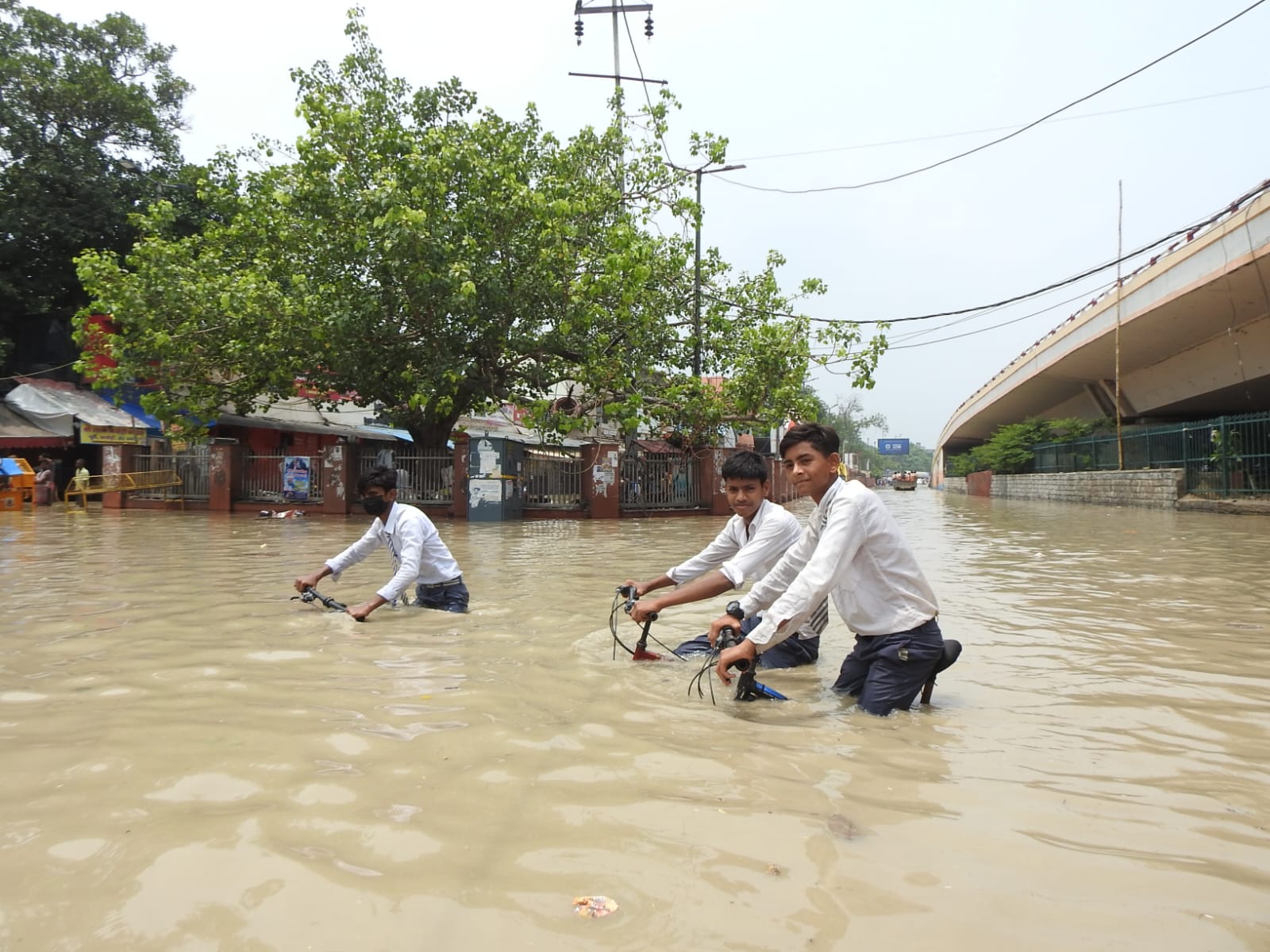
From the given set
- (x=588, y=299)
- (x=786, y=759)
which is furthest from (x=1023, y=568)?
(x=588, y=299)

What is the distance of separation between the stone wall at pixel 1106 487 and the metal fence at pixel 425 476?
19.1 m

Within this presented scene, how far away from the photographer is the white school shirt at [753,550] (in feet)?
15.4

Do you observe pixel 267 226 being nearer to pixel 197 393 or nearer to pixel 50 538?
pixel 197 393

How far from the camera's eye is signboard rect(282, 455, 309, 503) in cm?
2167

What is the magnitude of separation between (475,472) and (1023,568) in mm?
12531

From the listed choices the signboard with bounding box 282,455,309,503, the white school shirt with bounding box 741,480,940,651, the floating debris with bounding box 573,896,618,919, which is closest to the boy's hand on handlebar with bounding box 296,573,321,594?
the white school shirt with bounding box 741,480,940,651

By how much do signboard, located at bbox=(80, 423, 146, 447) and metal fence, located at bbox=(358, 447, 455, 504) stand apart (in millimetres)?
7566

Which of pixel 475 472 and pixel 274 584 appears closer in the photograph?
pixel 274 584

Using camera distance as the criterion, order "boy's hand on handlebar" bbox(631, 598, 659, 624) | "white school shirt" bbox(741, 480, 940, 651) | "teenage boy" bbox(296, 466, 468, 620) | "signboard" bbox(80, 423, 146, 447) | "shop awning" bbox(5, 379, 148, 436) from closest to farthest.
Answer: "white school shirt" bbox(741, 480, 940, 651) → "boy's hand on handlebar" bbox(631, 598, 659, 624) → "teenage boy" bbox(296, 466, 468, 620) → "signboard" bbox(80, 423, 146, 447) → "shop awning" bbox(5, 379, 148, 436)

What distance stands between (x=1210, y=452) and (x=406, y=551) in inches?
942

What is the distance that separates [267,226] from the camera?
18797mm

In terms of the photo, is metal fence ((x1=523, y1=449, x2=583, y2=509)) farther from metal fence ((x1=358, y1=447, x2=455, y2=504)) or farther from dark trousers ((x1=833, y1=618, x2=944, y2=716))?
dark trousers ((x1=833, y1=618, x2=944, y2=716))

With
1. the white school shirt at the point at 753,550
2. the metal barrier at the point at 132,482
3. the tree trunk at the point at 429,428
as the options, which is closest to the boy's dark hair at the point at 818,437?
the white school shirt at the point at 753,550

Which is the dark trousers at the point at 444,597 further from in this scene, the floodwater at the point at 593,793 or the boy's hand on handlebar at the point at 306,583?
the boy's hand on handlebar at the point at 306,583
